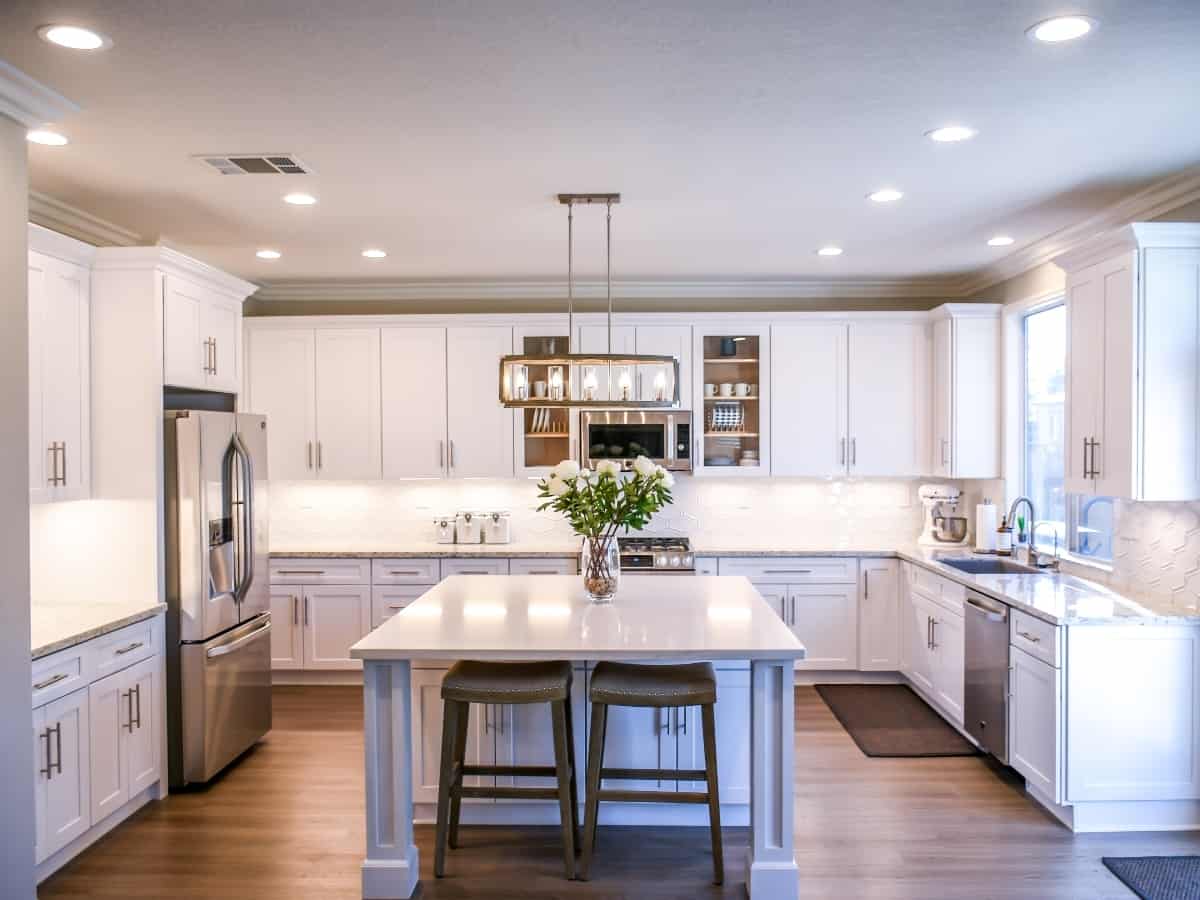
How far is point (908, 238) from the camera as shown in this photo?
4660mm

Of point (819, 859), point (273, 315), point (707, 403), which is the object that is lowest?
point (819, 859)

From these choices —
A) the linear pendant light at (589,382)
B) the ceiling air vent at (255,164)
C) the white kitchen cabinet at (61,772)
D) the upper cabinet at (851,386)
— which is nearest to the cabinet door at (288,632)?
the white kitchen cabinet at (61,772)

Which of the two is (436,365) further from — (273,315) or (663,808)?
(663,808)

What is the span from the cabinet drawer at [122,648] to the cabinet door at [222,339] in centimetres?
129

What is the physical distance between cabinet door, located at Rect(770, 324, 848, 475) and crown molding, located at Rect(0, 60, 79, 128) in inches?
167

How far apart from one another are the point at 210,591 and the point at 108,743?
0.79m

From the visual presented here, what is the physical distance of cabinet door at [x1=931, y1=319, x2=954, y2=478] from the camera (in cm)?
545

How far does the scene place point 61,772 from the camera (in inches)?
124

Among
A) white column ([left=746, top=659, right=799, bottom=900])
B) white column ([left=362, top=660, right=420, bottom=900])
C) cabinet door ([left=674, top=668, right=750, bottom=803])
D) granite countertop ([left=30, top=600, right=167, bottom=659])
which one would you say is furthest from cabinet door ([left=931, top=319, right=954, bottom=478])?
granite countertop ([left=30, top=600, right=167, bottom=659])

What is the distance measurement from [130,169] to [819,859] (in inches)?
152

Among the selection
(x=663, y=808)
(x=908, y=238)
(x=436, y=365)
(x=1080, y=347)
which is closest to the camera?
(x=663, y=808)

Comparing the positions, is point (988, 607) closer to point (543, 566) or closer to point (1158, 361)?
point (1158, 361)

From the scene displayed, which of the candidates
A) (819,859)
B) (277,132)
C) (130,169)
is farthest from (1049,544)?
(130,169)

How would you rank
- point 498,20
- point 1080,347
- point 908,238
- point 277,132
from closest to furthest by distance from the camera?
point 498,20 → point 277,132 → point 1080,347 → point 908,238
